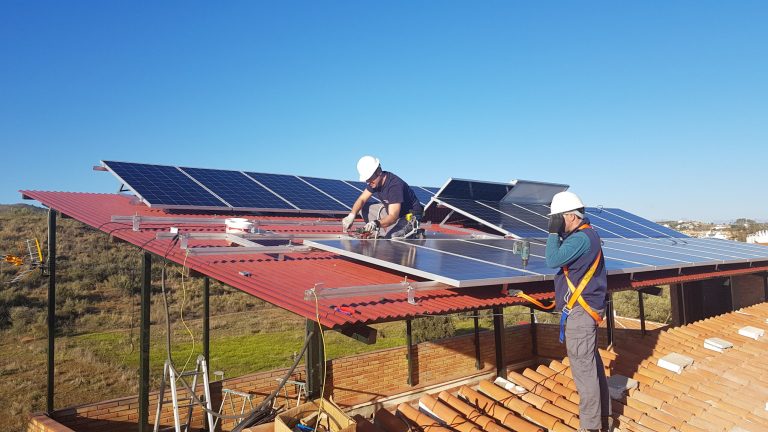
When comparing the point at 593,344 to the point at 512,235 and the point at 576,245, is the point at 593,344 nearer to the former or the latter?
the point at 576,245

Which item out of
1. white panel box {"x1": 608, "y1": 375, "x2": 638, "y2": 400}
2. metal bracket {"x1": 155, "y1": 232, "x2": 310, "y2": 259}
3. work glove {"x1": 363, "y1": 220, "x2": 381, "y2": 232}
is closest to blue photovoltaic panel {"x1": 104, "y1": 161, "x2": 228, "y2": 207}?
metal bracket {"x1": 155, "y1": 232, "x2": 310, "y2": 259}

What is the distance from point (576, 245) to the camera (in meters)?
4.95

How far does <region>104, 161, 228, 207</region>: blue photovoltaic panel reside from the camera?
11422mm

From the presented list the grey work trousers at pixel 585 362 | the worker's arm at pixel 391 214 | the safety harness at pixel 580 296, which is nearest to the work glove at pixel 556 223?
the safety harness at pixel 580 296

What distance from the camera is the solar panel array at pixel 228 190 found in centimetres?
1181

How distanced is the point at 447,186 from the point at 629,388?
7380mm

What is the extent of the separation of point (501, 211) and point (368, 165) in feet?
19.8

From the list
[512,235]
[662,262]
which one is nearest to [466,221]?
[512,235]

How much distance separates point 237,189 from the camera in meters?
14.0

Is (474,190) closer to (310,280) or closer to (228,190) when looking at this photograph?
(228,190)

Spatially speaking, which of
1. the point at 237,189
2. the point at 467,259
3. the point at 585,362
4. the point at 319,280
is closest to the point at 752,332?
the point at 467,259

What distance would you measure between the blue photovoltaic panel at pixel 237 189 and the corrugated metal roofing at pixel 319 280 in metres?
3.00

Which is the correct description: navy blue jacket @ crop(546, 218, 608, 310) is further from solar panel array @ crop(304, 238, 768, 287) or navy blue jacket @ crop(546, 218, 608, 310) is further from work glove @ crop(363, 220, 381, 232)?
work glove @ crop(363, 220, 381, 232)

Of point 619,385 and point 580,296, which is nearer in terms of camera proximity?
point 580,296
